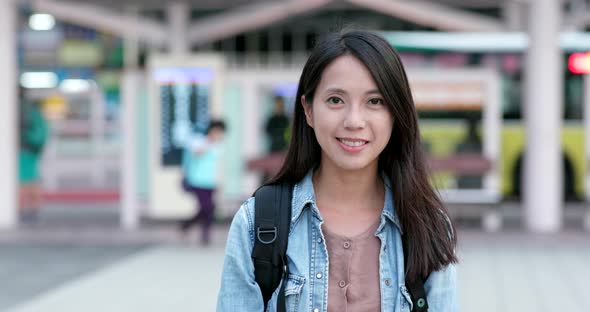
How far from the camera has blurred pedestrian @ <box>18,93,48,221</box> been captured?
1426cm

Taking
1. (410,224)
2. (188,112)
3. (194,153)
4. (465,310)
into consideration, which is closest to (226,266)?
(410,224)

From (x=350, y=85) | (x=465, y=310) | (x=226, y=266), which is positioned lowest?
(x=465, y=310)

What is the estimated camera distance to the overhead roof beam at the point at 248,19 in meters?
13.3

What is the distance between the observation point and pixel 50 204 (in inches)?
707

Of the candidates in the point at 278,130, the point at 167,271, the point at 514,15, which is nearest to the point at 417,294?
the point at 167,271

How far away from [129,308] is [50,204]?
1095 cm

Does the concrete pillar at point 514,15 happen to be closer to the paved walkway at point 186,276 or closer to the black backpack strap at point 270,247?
the paved walkway at point 186,276

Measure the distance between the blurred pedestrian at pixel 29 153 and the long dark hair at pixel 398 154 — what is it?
483 inches

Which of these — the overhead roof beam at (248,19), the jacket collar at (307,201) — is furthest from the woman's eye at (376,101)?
the overhead roof beam at (248,19)

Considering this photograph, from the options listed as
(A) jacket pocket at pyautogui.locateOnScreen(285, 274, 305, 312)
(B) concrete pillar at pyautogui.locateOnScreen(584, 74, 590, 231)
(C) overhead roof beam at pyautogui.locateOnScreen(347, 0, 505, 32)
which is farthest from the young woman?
(B) concrete pillar at pyautogui.locateOnScreen(584, 74, 590, 231)

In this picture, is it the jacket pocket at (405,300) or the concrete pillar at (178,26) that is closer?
the jacket pocket at (405,300)

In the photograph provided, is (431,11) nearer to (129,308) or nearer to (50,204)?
(129,308)

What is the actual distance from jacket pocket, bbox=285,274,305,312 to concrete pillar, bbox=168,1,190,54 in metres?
11.5

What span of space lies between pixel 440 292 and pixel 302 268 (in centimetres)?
36
